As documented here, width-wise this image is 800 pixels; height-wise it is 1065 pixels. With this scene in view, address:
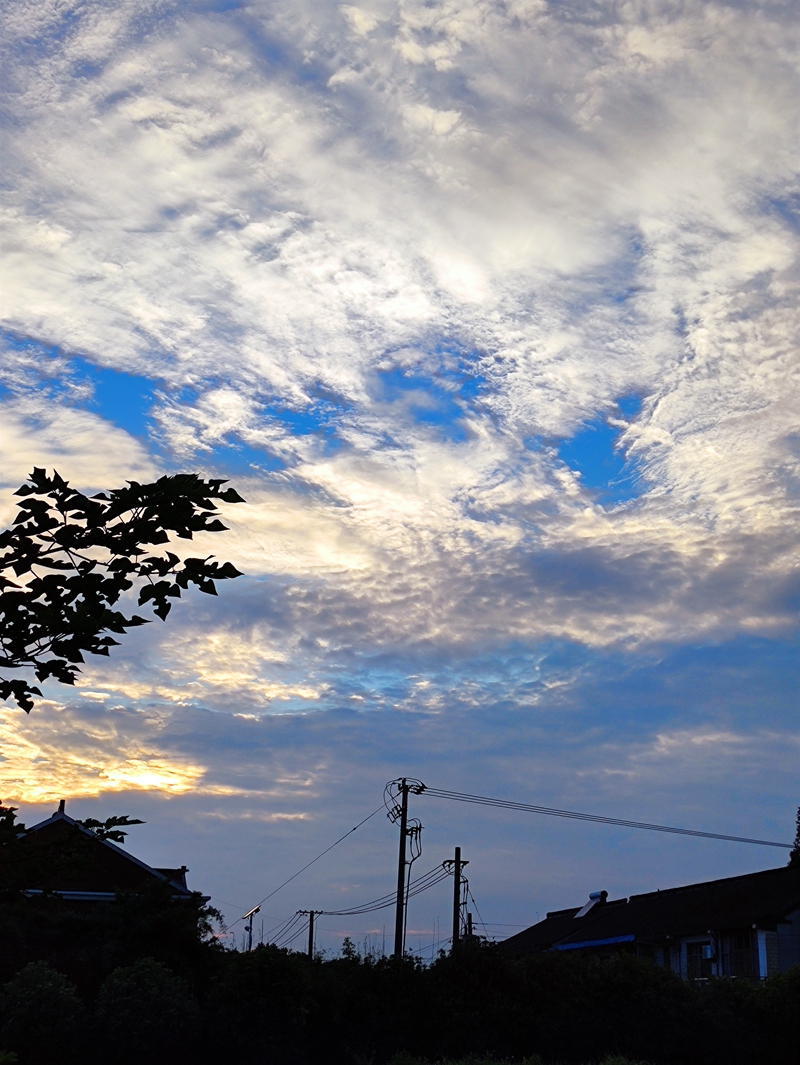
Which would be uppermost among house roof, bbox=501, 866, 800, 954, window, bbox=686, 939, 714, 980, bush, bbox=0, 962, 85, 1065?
house roof, bbox=501, 866, 800, 954

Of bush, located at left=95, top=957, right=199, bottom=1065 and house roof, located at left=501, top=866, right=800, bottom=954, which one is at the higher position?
house roof, located at left=501, top=866, right=800, bottom=954

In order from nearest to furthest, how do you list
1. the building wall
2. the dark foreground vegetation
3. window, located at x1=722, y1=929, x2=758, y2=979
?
1. the dark foreground vegetation
2. the building wall
3. window, located at x1=722, y1=929, x2=758, y2=979

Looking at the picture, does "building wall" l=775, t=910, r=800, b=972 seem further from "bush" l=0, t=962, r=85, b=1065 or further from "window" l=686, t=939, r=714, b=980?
"bush" l=0, t=962, r=85, b=1065

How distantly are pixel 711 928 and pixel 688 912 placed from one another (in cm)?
418

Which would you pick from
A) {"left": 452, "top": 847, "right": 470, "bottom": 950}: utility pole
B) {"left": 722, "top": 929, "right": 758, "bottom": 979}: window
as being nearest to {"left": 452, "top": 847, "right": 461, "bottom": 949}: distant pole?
{"left": 452, "top": 847, "right": 470, "bottom": 950}: utility pole

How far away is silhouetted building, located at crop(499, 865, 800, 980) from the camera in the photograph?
104ft

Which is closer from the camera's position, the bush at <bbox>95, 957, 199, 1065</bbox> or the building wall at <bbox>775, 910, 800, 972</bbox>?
the bush at <bbox>95, 957, 199, 1065</bbox>

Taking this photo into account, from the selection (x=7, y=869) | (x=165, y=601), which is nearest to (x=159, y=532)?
(x=165, y=601)

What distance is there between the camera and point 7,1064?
365 centimetres

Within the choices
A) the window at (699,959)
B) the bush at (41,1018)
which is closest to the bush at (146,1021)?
the bush at (41,1018)

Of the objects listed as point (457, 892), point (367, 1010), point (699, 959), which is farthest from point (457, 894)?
point (367, 1010)

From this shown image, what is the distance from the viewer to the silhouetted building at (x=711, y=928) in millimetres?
31672

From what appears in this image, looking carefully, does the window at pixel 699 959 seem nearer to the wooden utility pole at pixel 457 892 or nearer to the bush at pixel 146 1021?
the wooden utility pole at pixel 457 892

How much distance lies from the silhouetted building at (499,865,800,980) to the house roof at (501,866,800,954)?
3 cm
